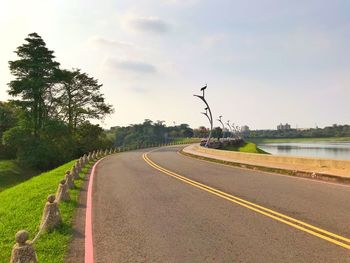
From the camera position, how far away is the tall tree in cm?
5022

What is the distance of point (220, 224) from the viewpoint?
8.74 metres

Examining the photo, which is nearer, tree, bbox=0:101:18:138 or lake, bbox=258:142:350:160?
tree, bbox=0:101:18:138

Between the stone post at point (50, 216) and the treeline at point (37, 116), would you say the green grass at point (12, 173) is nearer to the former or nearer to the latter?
the treeline at point (37, 116)

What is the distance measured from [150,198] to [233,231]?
5083 mm

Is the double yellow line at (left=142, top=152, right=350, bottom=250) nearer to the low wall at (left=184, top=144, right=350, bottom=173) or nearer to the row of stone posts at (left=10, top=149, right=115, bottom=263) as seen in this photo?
the row of stone posts at (left=10, top=149, right=115, bottom=263)

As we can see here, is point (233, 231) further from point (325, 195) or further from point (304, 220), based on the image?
point (325, 195)

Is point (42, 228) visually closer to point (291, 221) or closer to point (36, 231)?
point (36, 231)

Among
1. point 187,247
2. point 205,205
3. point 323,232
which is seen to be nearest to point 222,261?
point 187,247

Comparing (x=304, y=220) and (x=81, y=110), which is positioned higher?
(x=81, y=110)

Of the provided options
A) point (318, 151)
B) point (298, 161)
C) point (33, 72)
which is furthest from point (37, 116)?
point (318, 151)

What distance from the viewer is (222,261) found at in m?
6.27

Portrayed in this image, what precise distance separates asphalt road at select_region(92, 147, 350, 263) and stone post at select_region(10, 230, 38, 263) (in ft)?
3.89

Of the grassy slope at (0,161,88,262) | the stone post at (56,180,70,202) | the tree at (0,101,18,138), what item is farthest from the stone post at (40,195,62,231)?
the tree at (0,101,18,138)

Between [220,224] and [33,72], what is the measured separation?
158ft
